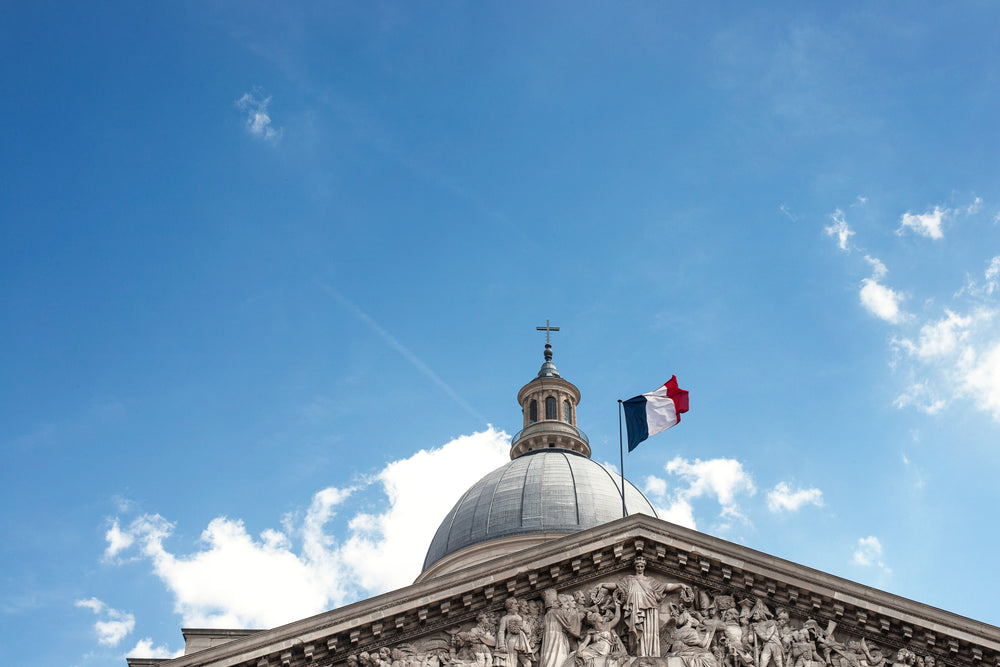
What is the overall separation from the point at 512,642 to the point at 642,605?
9.23ft

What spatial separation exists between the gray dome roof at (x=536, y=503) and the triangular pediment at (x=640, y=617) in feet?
87.6

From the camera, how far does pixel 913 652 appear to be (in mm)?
22406

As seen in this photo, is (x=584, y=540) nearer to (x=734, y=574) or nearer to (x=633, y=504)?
(x=734, y=574)

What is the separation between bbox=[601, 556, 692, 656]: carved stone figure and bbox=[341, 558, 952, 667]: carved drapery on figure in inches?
0.8

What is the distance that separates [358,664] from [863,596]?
10.5 meters

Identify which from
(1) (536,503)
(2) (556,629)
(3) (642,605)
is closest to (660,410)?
(3) (642,605)

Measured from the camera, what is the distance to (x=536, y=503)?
52688 millimetres

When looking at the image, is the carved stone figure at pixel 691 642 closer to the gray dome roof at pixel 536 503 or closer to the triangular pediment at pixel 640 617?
the triangular pediment at pixel 640 617

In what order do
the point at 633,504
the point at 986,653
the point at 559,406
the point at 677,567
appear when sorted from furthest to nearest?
the point at 559,406
the point at 633,504
the point at 677,567
the point at 986,653

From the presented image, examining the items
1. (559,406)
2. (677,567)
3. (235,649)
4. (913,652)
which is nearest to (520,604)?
(677,567)

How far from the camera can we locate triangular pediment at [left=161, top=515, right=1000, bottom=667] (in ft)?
72.8

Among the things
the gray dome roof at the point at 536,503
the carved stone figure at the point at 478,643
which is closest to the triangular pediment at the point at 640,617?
the carved stone figure at the point at 478,643

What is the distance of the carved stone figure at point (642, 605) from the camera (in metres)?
22.3

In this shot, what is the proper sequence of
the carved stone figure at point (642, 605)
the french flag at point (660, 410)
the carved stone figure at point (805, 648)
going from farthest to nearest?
the french flag at point (660, 410)
the carved stone figure at point (642, 605)
the carved stone figure at point (805, 648)
